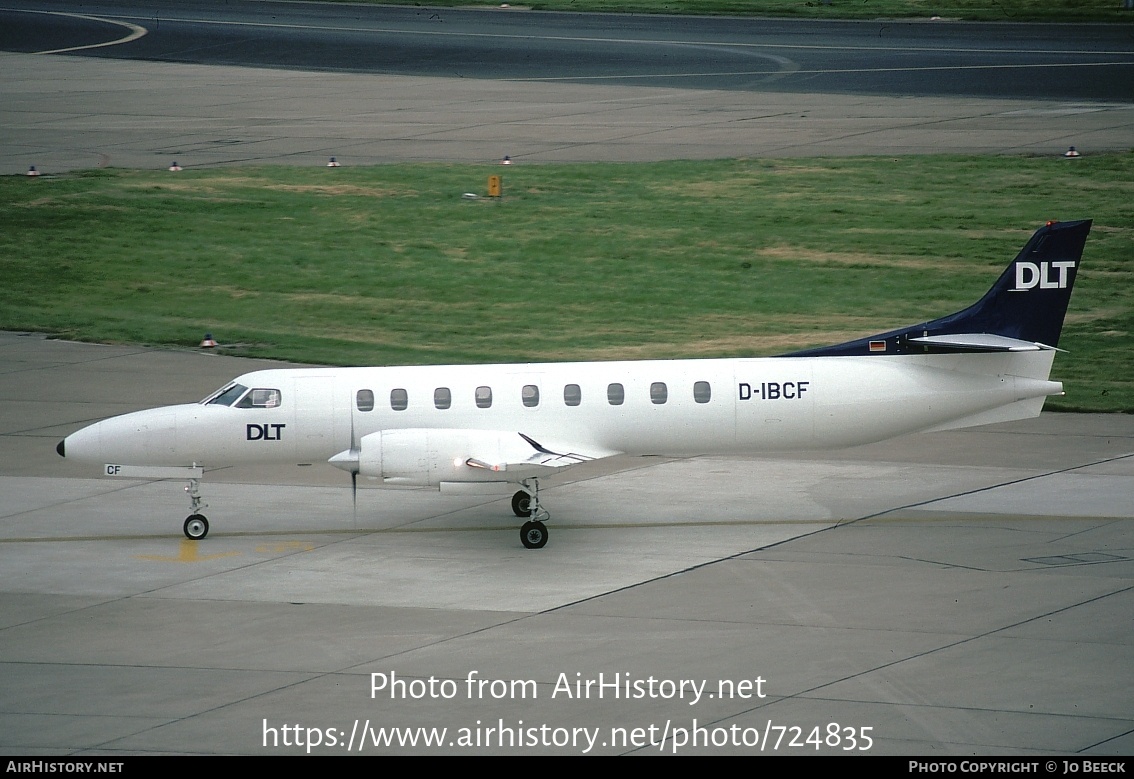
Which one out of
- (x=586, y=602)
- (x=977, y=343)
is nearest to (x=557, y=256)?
(x=977, y=343)

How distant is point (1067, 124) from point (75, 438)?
46.0 m

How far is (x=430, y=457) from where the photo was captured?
930 inches

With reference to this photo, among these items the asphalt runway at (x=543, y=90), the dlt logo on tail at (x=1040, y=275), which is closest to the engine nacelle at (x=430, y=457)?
the dlt logo on tail at (x=1040, y=275)

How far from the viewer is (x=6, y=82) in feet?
239

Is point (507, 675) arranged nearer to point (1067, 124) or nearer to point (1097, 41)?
point (1067, 124)

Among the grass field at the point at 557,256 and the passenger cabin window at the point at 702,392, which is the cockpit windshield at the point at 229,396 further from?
the grass field at the point at 557,256

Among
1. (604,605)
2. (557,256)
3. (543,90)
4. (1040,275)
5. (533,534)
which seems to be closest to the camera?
(604,605)

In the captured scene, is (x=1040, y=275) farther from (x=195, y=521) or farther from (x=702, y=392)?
(x=195, y=521)

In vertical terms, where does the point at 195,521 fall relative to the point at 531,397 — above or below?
below

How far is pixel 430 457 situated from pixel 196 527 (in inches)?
173

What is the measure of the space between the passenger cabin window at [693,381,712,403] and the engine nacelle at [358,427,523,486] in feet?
9.67

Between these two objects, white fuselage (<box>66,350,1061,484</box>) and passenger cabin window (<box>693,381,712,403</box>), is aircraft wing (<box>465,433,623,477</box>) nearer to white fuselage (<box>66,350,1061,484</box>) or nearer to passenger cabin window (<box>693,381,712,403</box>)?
white fuselage (<box>66,350,1061,484</box>)

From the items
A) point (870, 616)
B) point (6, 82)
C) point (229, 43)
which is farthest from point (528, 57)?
point (870, 616)

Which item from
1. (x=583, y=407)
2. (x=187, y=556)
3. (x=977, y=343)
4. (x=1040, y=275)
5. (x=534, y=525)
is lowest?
(x=187, y=556)
